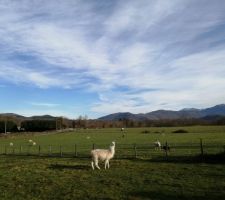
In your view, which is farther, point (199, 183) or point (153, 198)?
point (199, 183)

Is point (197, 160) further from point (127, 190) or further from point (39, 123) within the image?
point (39, 123)

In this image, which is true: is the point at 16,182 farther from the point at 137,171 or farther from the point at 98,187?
the point at 137,171

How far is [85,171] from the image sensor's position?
22.2 meters

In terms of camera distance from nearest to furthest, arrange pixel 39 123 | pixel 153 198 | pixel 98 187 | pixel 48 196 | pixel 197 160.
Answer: pixel 153 198 < pixel 48 196 < pixel 98 187 < pixel 197 160 < pixel 39 123

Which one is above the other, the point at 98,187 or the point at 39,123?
the point at 39,123

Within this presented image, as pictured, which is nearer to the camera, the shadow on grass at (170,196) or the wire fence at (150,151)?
the shadow on grass at (170,196)

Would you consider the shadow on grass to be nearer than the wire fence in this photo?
Yes

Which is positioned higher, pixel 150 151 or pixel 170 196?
pixel 150 151

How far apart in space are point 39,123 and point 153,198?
14106 centimetres

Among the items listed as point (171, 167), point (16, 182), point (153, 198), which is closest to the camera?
point (153, 198)

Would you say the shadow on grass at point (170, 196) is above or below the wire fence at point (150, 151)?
below

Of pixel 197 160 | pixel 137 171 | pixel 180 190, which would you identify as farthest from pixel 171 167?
pixel 180 190

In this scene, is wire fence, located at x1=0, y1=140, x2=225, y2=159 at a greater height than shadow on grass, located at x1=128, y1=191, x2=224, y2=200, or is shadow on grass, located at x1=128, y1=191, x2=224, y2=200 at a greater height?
wire fence, located at x1=0, y1=140, x2=225, y2=159

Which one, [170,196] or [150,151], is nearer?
[170,196]
